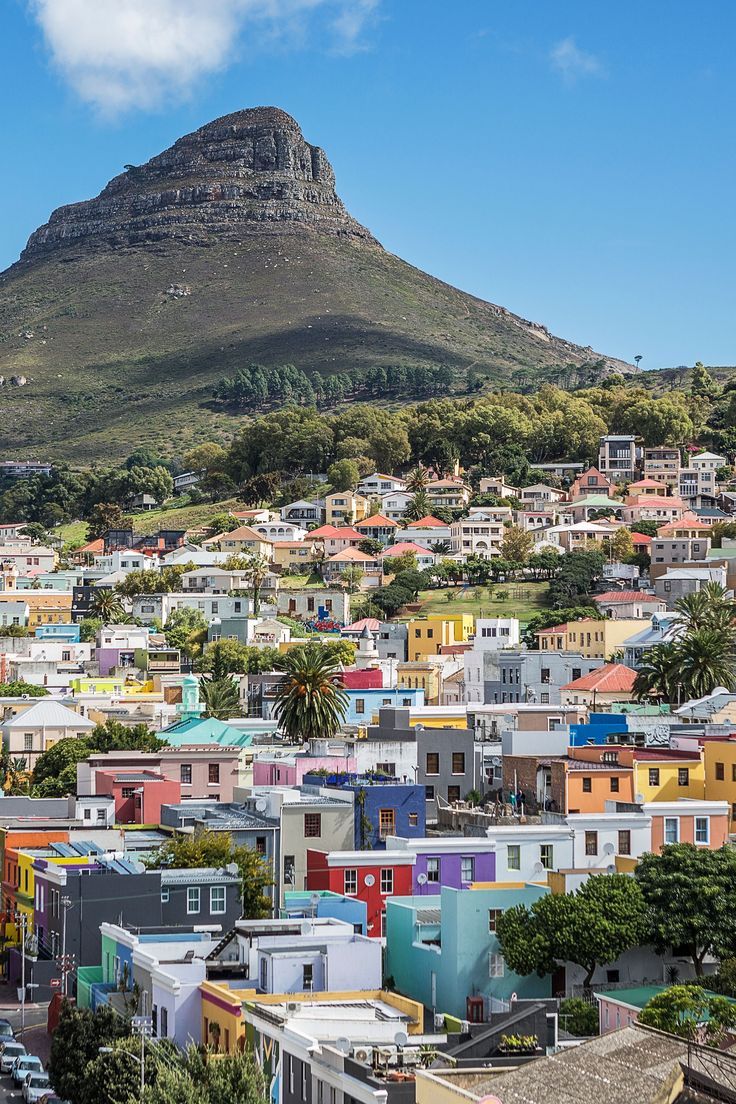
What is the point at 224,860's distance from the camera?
174ft

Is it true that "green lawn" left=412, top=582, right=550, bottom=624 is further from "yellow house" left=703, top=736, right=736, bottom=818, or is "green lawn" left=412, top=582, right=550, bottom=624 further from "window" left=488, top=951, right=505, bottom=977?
"window" left=488, top=951, right=505, bottom=977

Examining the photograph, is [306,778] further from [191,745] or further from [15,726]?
[15,726]

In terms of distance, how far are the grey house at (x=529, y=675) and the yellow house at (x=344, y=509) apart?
69593 mm

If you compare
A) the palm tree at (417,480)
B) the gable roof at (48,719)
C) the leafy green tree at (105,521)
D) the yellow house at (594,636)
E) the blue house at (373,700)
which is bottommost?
the gable roof at (48,719)

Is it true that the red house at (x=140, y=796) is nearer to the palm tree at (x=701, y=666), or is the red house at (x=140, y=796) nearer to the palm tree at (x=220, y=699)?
the palm tree at (x=220, y=699)

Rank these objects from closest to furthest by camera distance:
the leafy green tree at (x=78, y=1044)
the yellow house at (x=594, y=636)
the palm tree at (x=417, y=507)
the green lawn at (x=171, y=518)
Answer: the leafy green tree at (x=78, y=1044) → the yellow house at (x=594, y=636) → the palm tree at (x=417, y=507) → the green lawn at (x=171, y=518)

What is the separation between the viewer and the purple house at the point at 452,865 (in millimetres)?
52125

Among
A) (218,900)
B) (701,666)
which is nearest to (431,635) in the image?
(701,666)

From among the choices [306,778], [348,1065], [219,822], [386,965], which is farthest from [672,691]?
[348,1065]

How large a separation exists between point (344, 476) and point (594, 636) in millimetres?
68530

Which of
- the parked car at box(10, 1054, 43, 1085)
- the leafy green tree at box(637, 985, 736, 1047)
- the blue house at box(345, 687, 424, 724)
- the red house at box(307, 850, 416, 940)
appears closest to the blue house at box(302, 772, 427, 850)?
the red house at box(307, 850, 416, 940)

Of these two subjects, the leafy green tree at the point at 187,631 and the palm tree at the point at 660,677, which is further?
the leafy green tree at the point at 187,631

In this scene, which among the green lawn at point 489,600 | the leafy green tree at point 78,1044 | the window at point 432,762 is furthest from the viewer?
the green lawn at point 489,600

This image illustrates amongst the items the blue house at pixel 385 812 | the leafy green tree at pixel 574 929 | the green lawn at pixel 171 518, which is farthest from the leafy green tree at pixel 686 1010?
the green lawn at pixel 171 518
